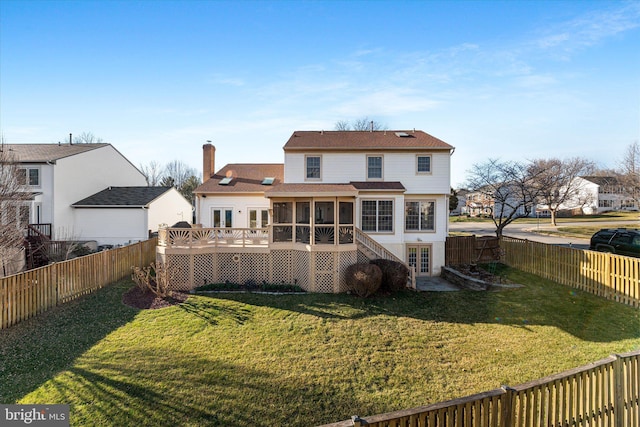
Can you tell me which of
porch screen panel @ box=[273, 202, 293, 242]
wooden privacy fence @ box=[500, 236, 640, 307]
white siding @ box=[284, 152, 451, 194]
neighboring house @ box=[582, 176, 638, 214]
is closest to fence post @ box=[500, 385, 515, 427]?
wooden privacy fence @ box=[500, 236, 640, 307]

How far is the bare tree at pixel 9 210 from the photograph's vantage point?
12647mm

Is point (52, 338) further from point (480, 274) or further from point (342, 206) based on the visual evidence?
point (480, 274)

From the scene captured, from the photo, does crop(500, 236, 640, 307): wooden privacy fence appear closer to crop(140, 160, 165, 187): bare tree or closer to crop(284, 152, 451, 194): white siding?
crop(284, 152, 451, 194): white siding

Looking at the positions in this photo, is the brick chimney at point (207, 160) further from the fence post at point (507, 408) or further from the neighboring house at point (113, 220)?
the fence post at point (507, 408)

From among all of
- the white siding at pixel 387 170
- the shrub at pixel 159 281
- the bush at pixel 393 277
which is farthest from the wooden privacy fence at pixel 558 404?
the white siding at pixel 387 170

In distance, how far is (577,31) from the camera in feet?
26.1

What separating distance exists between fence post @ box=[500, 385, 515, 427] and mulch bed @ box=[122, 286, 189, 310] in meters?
11.4

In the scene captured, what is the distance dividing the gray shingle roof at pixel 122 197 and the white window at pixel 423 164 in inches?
817

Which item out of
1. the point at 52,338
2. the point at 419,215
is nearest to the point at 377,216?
the point at 419,215

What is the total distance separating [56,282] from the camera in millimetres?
10750

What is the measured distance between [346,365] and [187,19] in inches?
507

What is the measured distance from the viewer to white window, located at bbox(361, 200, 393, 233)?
16.9 meters

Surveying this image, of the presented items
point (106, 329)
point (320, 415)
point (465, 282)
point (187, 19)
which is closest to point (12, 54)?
point (187, 19)

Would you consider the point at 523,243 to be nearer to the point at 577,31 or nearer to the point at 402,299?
the point at 402,299
